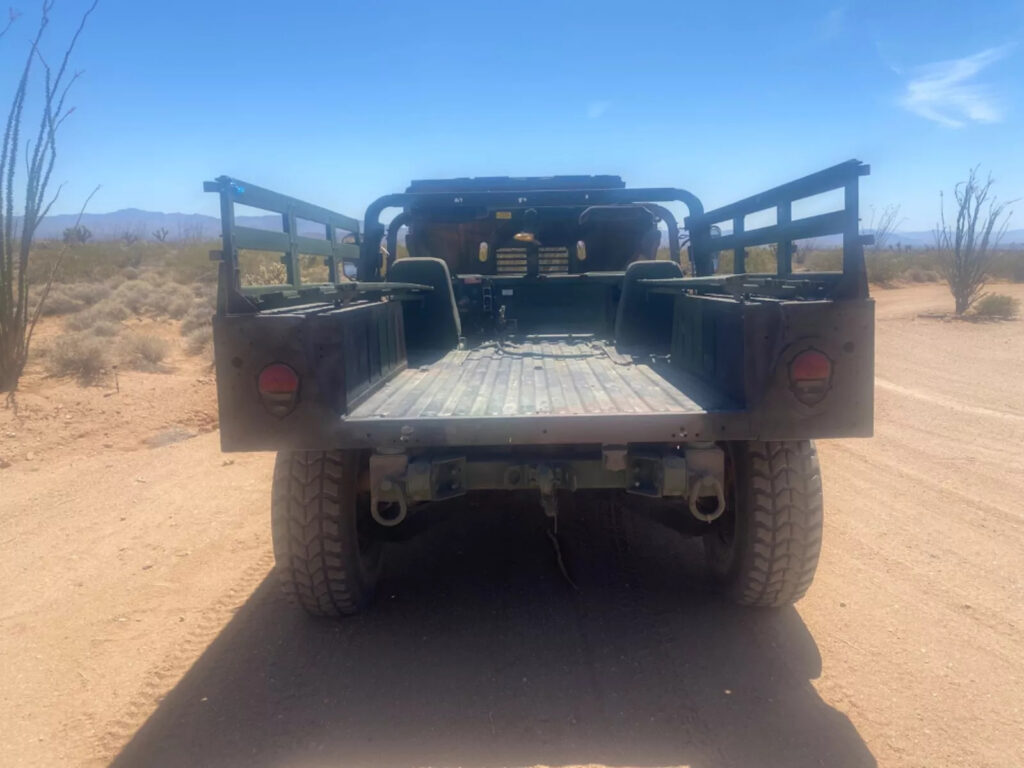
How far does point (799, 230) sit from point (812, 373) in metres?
0.93

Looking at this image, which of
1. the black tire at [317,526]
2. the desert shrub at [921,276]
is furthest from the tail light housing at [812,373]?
the desert shrub at [921,276]

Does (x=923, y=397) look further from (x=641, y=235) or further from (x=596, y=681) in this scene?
(x=596, y=681)

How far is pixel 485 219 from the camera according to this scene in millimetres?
6871

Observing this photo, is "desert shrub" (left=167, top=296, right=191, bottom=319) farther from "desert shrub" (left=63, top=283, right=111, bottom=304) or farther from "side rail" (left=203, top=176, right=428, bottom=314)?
"side rail" (left=203, top=176, right=428, bottom=314)

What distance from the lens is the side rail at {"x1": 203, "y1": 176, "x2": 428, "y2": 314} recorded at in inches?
129

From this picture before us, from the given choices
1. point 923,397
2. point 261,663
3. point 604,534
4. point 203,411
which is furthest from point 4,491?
point 923,397

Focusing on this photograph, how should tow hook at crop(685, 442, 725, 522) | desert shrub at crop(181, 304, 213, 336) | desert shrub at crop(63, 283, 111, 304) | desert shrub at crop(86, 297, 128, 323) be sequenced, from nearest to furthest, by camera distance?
tow hook at crop(685, 442, 725, 522)
desert shrub at crop(181, 304, 213, 336)
desert shrub at crop(86, 297, 128, 323)
desert shrub at crop(63, 283, 111, 304)

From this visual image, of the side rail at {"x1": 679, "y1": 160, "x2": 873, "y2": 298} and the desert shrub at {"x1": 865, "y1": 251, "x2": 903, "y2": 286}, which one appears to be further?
the desert shrub at {"x1": 865, "y1": 251, "x2": 903, "y2": 286}

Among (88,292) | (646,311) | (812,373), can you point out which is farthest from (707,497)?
(88,292)

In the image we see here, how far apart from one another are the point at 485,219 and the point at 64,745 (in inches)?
196

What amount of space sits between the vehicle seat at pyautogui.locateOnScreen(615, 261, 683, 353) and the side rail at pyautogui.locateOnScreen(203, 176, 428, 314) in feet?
4.59

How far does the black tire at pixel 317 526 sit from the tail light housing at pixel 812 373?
1957 millimetres

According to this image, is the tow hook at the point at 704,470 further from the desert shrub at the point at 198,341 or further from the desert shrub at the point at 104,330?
the desert shrub at the point at 104,330

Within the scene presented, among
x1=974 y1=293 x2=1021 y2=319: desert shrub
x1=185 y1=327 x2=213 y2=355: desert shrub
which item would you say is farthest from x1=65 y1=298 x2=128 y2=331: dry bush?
x1=974 y1=293 x2=1021 y2=319: desert shrub
